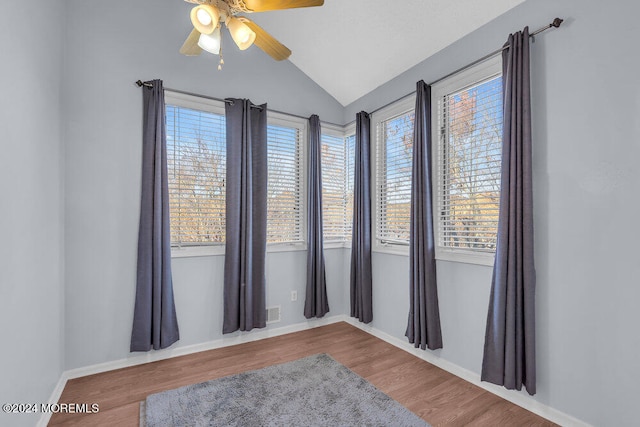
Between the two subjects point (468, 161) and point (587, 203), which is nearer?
point (587, 203)

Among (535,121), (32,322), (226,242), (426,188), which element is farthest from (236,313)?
(535,121)

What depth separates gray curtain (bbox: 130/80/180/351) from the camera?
2670 mm

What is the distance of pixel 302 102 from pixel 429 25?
5.25 feet

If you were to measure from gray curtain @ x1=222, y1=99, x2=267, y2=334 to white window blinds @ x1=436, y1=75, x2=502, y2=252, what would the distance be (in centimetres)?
179

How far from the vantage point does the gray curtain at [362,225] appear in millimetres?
3449

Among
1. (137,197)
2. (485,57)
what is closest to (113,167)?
(137,197)

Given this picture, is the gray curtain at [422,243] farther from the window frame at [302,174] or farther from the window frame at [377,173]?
the window frame at [302,174]

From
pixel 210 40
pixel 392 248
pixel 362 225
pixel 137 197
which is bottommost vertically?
pixel 392 248

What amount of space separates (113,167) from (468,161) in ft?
9.97

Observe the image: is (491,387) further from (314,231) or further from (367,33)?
(367,33)

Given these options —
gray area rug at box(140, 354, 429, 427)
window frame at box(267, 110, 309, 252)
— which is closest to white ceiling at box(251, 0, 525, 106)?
window frame at box(267, 110, 309, 252)

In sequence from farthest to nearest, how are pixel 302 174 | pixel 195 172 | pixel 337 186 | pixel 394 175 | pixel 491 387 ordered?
pixel 337 186
pixel 302 174
pixel 394 175
pixel 195 172
pixel 491 387

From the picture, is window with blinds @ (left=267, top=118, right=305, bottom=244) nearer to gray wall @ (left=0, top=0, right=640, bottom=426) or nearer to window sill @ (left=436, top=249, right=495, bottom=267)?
gray wall @ (left=0, top=0, right=640, bottom=426)

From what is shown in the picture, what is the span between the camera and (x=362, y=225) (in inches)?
136
